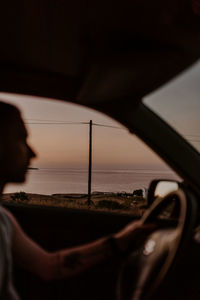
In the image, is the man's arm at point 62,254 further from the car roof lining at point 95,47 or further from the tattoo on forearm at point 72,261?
the car roof lining at point 95,47

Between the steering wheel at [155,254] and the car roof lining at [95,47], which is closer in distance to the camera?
the steering wheel at [155,254]

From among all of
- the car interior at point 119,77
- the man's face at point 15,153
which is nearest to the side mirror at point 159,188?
the car interior at point 119,77

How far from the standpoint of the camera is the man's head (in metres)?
1.94

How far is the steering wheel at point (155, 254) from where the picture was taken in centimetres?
175

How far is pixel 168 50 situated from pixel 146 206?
0.92 metres

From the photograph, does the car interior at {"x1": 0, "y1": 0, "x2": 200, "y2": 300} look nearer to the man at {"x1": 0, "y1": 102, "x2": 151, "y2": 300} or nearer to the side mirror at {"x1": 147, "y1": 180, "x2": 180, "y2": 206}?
the side mirror at {"x1": 147, "y1": 180, "x2": 180, "y2": 206}

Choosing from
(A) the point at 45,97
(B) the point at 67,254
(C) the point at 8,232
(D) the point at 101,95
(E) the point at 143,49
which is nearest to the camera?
(C) the point at 8,232

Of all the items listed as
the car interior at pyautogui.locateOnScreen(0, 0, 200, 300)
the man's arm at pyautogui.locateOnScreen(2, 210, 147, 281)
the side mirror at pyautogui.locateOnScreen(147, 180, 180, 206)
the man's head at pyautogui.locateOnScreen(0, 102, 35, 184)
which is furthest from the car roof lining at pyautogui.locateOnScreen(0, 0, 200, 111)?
the man's arm at pyautogui.locateOnScreen(2, 210, 147, 281)

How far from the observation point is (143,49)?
252 centimetres

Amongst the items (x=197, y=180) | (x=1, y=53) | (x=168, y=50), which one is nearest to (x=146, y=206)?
(x=197, y=180)

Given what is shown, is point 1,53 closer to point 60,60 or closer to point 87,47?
point 60,60

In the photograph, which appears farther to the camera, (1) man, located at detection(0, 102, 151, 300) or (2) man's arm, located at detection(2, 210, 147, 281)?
(2) man's arm, located at detection(2, 210, 147, 281)

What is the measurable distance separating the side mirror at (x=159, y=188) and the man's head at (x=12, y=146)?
2.56 ft

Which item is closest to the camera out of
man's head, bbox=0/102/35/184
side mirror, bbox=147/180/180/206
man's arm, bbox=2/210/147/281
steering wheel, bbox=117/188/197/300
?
steering wheel, bbox=117/188/197/300
